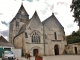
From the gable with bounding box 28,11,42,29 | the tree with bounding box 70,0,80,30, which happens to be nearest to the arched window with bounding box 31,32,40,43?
the gable with bounding box 28,11,42,29

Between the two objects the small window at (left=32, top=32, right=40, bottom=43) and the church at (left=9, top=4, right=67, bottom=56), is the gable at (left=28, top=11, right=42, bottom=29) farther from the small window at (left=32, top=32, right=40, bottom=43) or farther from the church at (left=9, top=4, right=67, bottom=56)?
the small window at (left=32, top=32, right=40, bottom=43)

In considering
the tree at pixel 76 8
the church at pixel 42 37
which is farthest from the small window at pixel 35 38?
the tree at pixel 76 8

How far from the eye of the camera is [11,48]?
3506cm

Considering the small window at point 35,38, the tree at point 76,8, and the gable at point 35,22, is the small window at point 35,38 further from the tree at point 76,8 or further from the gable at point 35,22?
the tree at point 76,8

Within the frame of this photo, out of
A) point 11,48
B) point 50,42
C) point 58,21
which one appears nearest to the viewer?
point 11,48

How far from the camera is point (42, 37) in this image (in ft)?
128

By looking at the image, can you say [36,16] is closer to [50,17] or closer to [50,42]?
[50,17]

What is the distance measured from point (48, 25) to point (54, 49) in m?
7.34

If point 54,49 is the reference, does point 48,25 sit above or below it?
above

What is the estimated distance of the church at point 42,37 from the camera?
1454 inches

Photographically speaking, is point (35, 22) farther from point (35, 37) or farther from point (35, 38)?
point (35, 38)

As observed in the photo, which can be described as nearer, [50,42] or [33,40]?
[33,40]

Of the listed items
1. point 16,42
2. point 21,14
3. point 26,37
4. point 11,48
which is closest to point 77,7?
point 26,37

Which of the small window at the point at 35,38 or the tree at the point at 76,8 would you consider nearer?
the tree at the point at 76,8
